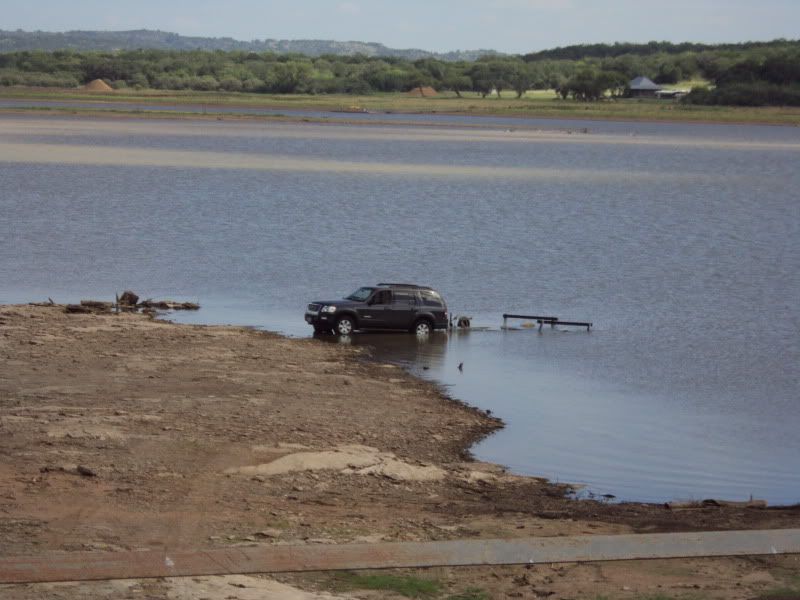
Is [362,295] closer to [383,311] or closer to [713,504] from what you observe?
[383,311]

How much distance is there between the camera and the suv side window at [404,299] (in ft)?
133

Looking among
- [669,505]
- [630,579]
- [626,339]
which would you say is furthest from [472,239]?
[630,579]

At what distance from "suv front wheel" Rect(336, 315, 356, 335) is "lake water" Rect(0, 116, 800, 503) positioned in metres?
0.49

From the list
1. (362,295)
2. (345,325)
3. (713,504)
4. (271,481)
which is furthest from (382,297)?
(713,504)

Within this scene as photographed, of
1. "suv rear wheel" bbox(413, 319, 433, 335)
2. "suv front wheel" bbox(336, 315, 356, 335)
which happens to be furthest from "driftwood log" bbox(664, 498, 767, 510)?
"suv rear wheel" bbox(413, 319, 433, 335)

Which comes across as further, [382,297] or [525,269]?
[525,269]

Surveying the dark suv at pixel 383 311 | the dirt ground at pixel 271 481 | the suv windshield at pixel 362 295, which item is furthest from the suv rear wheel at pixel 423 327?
the dirt ground at pixel 271 481

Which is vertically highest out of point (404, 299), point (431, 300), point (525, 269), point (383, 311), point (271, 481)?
point (271, 481)

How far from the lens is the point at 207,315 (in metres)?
43.2

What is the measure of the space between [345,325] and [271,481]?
19.1 m

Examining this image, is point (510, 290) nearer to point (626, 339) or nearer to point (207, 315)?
point (626, 339)

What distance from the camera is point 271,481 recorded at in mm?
21031

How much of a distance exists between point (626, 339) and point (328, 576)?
2815cm

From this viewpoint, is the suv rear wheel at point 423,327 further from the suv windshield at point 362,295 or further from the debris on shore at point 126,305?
the debris on shore at point 126,305
